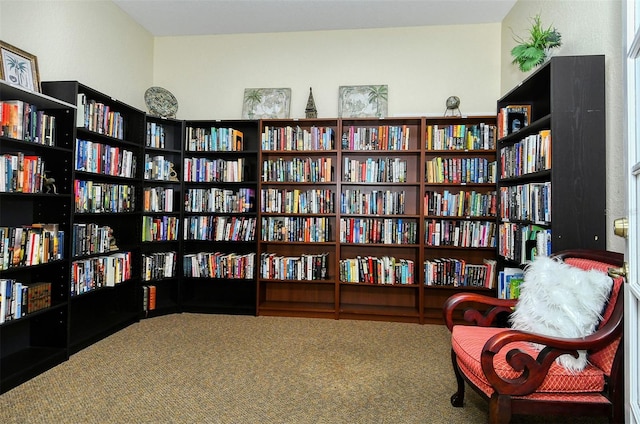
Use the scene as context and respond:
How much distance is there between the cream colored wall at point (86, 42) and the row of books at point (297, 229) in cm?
207

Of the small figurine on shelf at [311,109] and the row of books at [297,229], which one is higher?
the small figurine on shelf at [311,109]

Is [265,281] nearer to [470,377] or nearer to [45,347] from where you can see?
[45,347]

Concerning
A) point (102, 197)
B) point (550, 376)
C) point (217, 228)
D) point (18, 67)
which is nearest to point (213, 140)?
point (217, 228)

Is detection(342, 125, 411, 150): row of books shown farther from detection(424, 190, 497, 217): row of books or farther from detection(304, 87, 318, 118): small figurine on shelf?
detection(424, 190, 497, 217): row of books

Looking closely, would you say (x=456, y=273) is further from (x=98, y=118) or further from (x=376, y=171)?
(x=98, y=118)

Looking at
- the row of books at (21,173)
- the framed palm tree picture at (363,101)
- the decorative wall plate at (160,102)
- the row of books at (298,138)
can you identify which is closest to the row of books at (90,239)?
the row of books at (21,173)

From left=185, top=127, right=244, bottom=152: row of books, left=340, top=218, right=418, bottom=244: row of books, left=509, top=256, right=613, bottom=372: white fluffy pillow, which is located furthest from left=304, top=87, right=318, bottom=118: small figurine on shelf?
left=509, top=256, right=613, bottom=372: white fluffy pillow

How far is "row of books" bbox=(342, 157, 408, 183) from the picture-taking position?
3541 mm

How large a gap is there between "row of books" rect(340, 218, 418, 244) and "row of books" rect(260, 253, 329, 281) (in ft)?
1.14

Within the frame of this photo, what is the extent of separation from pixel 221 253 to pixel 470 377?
2.88 m

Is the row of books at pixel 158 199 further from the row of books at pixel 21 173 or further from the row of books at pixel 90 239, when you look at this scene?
the row of books at pixel 21 173

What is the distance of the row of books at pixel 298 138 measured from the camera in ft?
11.8

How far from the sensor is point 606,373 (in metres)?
1.44

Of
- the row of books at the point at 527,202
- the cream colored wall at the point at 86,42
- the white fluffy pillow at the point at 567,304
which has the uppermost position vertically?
the cream colored wall at the point at 86,42
